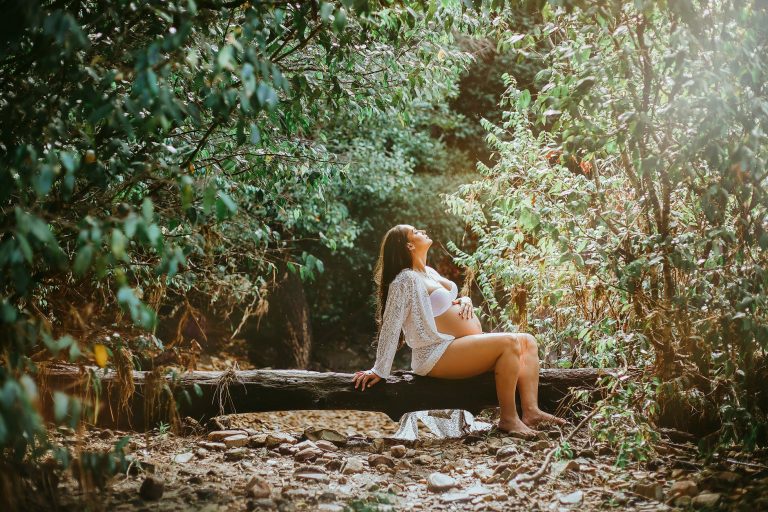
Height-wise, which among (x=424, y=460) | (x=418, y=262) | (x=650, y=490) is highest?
(x=418, y=262)

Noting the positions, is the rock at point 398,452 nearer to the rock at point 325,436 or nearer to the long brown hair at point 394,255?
the rock at point 325,436

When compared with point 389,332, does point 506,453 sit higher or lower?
lower

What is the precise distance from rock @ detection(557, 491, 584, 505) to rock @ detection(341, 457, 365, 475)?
117cm

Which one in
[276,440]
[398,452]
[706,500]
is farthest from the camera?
[276,440]

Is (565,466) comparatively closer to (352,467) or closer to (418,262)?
(352,467)

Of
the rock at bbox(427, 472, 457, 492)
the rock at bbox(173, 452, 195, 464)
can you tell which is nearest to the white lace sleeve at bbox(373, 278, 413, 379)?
the rock at bbox(427, 472, 457, 492)

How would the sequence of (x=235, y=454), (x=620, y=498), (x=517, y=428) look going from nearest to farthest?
(x=620, y=498)
(x=235, y=454)
(x=517, y=428)

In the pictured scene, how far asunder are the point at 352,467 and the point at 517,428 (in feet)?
3.88

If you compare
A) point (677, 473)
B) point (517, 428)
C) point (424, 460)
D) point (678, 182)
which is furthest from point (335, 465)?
point (678, 182)

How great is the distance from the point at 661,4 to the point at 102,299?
3.22 meters

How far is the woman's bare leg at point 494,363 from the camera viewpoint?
14.1ft

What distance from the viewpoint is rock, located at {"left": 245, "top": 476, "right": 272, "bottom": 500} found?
3074 mm

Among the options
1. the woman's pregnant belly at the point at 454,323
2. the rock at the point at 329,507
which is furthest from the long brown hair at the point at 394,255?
the rock at the point at 329,507

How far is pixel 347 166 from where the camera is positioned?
4512 millimetres
